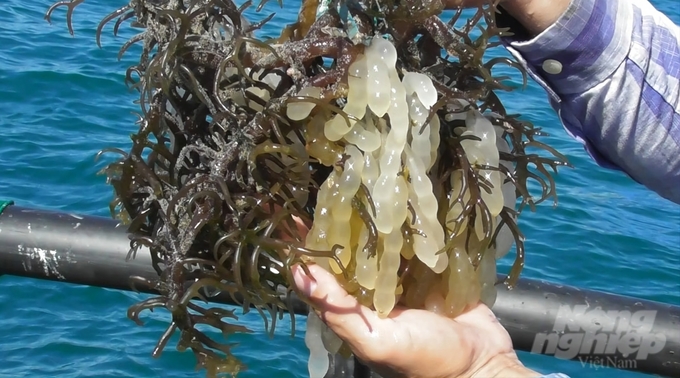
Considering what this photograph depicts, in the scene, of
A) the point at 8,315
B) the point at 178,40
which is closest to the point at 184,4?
the point at 178,40

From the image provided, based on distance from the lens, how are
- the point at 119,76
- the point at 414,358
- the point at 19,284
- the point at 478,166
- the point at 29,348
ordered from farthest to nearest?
the point at 119,76
the point at 19,284
the point at 29,348
the point at 414,358
the point at 478,166

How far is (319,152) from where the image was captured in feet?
4.86

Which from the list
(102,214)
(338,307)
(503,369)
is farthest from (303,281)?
(102,214)

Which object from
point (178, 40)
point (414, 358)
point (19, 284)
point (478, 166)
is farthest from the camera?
point (19, 284)

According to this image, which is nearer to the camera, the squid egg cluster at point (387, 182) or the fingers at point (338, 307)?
the squid egg cluster at point (387, 182)

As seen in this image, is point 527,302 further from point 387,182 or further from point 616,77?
point 387,182

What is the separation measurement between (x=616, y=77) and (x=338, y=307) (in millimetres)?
896

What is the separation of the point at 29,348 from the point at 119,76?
3.68 metres

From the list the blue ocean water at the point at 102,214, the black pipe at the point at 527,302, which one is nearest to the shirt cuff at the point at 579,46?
the black pipe at the point at 527,302

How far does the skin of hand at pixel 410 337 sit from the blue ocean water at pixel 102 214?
293 centimetres

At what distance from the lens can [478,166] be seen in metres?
1.53

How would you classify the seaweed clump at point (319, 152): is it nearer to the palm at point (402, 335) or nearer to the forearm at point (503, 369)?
the palm at point (402, 335)

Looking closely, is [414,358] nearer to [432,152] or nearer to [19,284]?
[432,152]

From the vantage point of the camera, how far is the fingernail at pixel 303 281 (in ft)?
5.19
